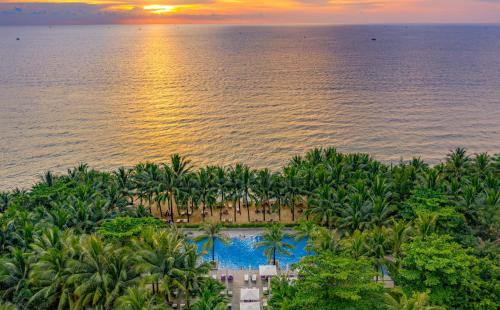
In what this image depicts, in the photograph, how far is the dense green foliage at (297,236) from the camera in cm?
2780

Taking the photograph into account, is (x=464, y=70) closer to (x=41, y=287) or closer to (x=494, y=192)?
(x=494, y=192)

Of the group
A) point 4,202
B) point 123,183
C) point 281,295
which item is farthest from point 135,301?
point 4,202

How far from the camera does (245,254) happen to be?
43.5m

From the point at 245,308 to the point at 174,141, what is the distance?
52.9m

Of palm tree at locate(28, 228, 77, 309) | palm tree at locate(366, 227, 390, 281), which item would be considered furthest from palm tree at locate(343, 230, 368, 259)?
palm tree at locate(28, 228, 77, 309)

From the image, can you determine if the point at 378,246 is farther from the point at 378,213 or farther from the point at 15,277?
the point at 15,277

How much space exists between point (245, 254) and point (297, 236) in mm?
5952

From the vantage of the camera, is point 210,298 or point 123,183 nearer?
point 210,298

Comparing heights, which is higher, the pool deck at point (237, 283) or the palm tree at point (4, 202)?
the palm tree at point (4, 202)

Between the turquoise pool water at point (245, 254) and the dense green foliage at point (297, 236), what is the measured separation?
9.49 feet

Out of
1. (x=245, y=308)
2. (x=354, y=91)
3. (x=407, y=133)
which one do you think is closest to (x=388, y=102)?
(x=354, y=91)

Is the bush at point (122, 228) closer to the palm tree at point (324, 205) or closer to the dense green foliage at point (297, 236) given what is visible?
the dense green foliage at point (297, 236)

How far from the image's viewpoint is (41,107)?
103 metres

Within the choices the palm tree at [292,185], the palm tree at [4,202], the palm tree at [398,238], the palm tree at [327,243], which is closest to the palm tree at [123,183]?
the palm tree at [4,202]
